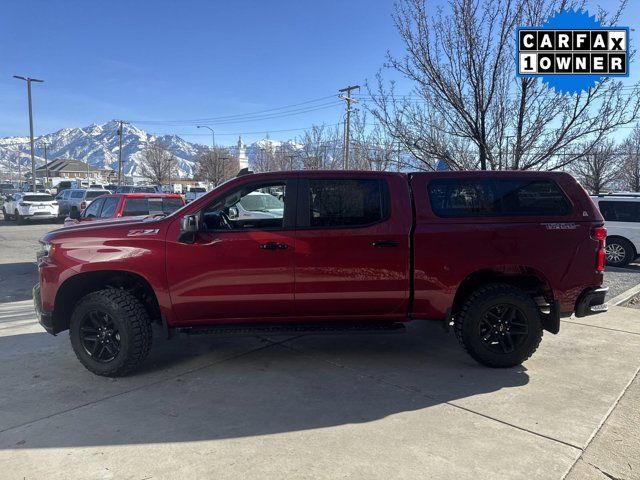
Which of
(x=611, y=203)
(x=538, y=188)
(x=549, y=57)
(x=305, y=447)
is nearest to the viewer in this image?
(x=305, y=447)

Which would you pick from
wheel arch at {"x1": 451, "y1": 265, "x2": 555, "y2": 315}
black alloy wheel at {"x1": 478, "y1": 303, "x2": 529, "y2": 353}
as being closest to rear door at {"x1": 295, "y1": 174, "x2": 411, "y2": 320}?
wheel arch at {"x1": 451, "y1": 265, "x2": 555, "y2": 315}

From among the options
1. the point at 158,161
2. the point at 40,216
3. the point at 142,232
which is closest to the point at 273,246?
the point at 142,232

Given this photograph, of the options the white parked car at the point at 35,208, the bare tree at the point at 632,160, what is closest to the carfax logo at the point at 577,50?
the white parked car at the point at 35,208

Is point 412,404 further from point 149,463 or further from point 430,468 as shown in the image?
point 149,463

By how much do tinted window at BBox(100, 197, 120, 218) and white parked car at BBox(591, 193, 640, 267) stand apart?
1130cm

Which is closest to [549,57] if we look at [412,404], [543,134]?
[543,134]

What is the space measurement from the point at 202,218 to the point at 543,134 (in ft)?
19.4

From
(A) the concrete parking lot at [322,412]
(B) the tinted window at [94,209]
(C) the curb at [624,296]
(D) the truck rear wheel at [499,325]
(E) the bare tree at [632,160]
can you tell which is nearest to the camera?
(A) the concrete parking lot at [322,412]

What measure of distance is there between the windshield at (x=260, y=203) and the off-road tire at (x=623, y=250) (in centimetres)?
1008

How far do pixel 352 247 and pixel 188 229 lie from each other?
1.50 m

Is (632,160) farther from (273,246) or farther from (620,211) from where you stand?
(273,246)

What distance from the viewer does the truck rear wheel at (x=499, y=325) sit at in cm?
454

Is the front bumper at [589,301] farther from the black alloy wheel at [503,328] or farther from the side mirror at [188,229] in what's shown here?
the side mirror at [188,229]

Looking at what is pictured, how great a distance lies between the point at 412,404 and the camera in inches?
153
